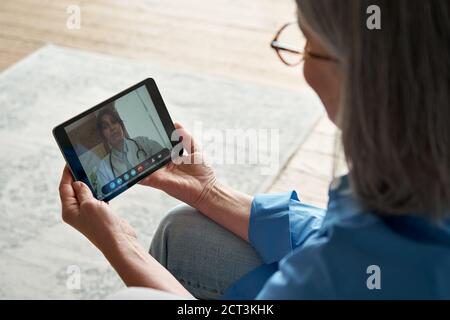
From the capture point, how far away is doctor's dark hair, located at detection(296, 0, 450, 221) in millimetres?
743

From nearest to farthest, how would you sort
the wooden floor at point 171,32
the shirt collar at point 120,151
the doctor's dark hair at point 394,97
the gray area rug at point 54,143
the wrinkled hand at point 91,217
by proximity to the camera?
the doctor's dark hair at point 394,97 < the wrinkled hand at point 91,217 < the shirt collar at point 120,151 < the gray area rug at point 54,143 < the wooden floor at point 171,32

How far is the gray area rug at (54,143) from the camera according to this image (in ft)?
5.82

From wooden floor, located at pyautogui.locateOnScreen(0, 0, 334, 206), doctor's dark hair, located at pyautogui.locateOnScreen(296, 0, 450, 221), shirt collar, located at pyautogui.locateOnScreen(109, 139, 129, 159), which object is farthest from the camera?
wooden floor, located at pyautogui.locateOnScreen(0, 0, 334, 206)

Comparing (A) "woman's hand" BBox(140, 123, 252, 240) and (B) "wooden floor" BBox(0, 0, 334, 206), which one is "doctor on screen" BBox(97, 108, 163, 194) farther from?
(B) "wooden floor" BBox(0, 0, 334, 206)

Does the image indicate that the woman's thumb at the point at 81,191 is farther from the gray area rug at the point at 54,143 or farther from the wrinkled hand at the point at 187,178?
the gray area rug at the point at 54,143

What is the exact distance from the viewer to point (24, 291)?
1.71 metres

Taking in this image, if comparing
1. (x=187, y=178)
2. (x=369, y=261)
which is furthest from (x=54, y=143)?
(x=369, y=261)

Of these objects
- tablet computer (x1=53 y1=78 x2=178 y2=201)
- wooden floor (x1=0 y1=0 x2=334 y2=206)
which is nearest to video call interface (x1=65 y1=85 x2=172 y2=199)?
tablet computer (x1=53 y1=78 x2=178 y2=201)

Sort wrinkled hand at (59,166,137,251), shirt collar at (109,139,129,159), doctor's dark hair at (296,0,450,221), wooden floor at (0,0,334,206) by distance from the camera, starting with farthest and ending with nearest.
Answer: wooden floor at (0,0,334,206) → shirt collar at (109,139,129,159) → wrinkled hand at (59,166,137,251) → doctor's dark hair at (296,0,450,221)

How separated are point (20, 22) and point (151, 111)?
72.2 inches

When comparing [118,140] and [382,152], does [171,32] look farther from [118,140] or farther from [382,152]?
[382,152]

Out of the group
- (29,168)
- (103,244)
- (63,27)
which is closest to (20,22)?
(63,27)

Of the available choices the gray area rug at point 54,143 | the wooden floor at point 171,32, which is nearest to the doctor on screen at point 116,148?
the gray area rug at point 54,143

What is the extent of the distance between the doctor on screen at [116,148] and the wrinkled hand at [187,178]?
2.0 inches
